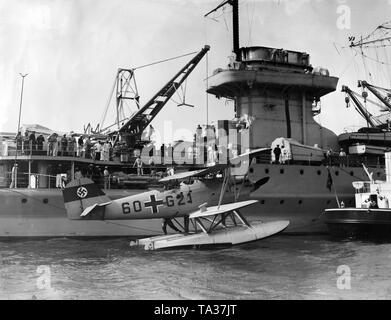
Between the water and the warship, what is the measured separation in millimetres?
1874

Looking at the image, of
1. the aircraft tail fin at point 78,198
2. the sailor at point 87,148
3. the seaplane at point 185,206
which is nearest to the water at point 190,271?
the seaplane at point 185,206

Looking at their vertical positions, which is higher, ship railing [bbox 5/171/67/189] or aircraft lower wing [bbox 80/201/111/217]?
ship railing [bbox 5/171/67/189]

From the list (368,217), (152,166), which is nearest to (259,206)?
(368,217)

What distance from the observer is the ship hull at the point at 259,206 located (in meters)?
17.5

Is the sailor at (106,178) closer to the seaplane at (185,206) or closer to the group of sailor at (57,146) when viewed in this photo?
the group of sailor at (57,146)

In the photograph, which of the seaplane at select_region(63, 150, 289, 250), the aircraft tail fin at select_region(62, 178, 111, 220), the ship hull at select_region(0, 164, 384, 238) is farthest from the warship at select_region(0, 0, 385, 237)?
the aircraft tail fin at select_region(62, 178, 111, 220)

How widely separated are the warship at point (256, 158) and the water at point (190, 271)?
187cm

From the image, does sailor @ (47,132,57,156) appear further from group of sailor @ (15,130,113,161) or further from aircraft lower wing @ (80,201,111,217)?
aircraft lower wing @ (80,201,111,217)

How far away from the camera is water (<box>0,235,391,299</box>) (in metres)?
8.56

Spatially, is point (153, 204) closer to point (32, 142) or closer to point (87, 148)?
point (87, 148)

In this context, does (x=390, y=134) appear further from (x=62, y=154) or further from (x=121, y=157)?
(x=62, y=154)

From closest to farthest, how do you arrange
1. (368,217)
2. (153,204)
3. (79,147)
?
(153,204) < (368,217) < (79,147)

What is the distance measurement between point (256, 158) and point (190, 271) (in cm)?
1059

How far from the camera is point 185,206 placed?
631 inches
